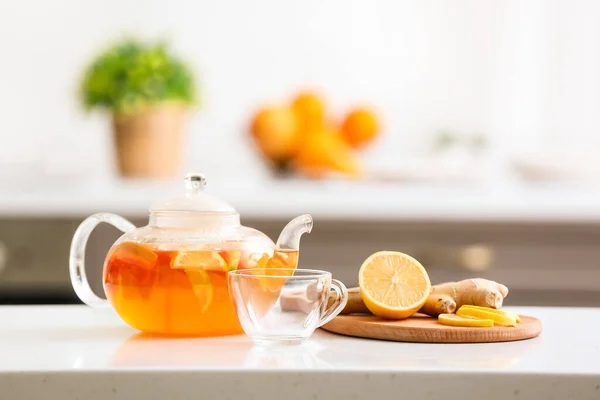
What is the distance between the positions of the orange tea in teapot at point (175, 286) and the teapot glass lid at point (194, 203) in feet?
0.15

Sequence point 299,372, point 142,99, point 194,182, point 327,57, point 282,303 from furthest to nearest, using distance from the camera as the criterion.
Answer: point 327,57, point 142,99, point 194,182, point 282,303, point 299,372

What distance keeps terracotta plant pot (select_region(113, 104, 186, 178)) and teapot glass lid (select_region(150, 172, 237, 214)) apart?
1.67m

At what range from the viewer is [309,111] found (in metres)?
2.85

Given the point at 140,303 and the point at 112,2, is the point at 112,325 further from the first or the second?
the point at 112,2

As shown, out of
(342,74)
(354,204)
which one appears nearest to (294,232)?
(354,204)

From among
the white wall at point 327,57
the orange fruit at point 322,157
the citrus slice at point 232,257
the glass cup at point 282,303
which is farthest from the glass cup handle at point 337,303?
the white wall at point 327,57

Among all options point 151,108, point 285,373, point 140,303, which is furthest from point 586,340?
point 151,108

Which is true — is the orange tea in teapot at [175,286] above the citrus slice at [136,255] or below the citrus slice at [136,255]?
below

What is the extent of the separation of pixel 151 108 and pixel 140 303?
5.72ft

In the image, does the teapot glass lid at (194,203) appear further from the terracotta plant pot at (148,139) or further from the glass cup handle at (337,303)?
the terracotta plant pot at (148,139)

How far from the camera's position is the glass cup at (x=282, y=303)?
933 millimetres

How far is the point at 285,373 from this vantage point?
2.73ft

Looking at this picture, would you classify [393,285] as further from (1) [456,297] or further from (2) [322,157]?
(2) [322,157]

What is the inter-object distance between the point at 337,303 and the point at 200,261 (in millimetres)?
148
